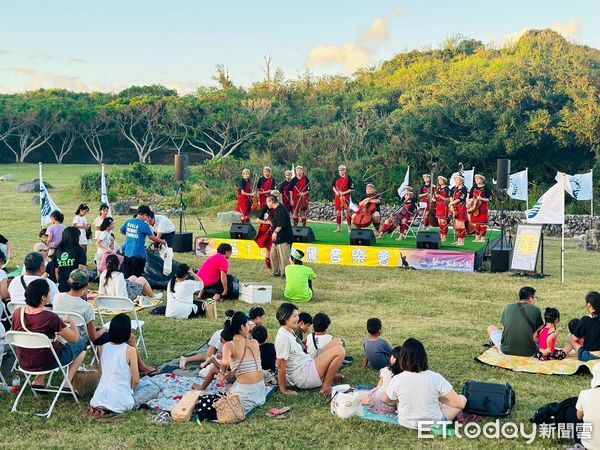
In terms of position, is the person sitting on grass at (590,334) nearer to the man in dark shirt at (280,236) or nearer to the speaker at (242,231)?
the man in dark shirt at (280,236)

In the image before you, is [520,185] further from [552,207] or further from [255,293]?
[255,293]

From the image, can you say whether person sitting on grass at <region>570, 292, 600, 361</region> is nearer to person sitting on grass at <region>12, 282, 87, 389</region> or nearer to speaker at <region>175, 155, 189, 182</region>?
person sitting on grass at <region>12, 282, 87, 389</region>

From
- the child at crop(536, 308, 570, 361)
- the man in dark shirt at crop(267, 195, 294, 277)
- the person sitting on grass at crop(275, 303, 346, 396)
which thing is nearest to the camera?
the person sitting on grass at crop(275, 303, 346, 396)

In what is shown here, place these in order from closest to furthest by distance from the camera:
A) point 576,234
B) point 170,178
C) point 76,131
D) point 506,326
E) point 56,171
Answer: point 506,326 < point 576,234 < point 170,178 < point 56,171 < point 76,131

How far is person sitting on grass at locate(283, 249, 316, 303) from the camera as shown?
37.1 feet

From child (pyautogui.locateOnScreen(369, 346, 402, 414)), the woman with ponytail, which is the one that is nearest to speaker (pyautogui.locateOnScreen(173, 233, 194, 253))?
the woman with ponytail

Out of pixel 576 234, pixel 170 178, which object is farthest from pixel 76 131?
pixel 576 234

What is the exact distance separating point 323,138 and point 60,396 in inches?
1086

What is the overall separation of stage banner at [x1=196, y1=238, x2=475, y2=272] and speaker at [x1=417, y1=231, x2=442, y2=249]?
173 mm

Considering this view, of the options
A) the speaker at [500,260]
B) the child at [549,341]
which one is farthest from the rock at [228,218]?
the child at [549,341]

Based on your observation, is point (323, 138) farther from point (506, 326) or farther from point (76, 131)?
point (506, 326)

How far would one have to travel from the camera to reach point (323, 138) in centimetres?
3366

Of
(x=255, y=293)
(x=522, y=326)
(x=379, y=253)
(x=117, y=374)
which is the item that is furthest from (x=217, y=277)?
(x=117, y=374)

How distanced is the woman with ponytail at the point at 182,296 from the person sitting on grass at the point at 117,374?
361 cm
